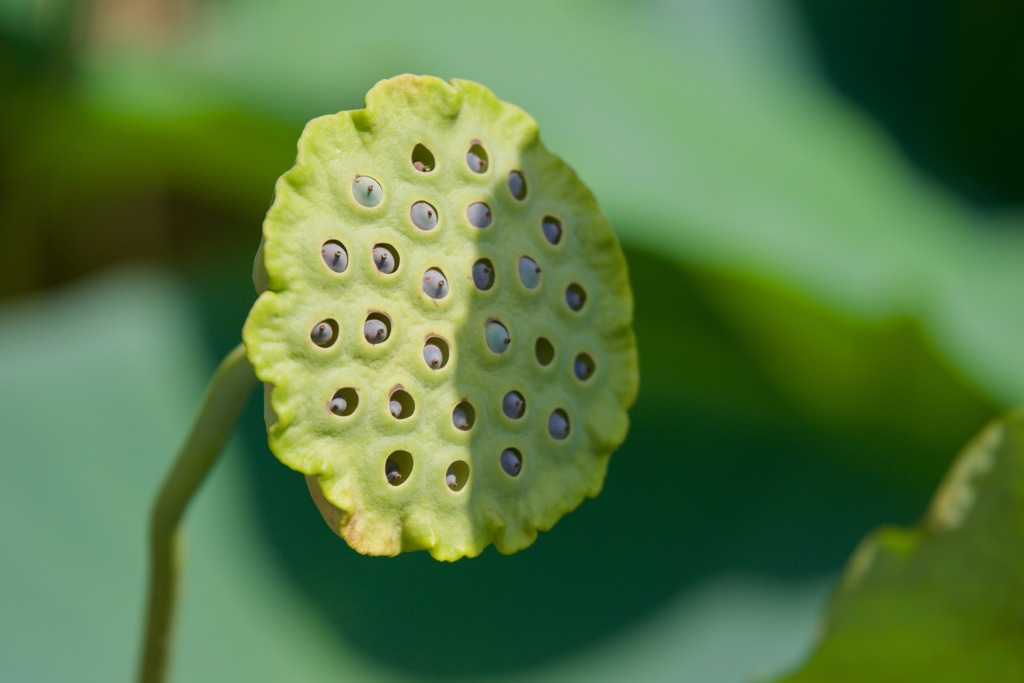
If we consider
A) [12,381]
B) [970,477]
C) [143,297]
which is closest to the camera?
[970,477]

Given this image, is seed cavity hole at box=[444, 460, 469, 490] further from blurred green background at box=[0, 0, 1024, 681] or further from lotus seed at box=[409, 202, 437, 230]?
blurred green background at box=[0, 0, 1024, 681]

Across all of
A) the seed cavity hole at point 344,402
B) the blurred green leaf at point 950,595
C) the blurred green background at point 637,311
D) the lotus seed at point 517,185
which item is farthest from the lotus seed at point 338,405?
the blurred green background at point 637,311

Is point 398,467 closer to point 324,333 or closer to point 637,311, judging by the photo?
point 324,333

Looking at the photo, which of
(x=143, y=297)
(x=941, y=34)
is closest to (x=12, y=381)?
(x=143, y=297)

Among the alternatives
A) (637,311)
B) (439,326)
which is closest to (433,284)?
(439,326)

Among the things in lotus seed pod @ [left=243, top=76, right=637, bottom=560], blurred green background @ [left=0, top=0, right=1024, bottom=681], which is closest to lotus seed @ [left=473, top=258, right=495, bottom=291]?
lotus seed pod @ [left=243, top=76, right=637, bottom=560]

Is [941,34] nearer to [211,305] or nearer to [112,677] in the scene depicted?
[211,305]

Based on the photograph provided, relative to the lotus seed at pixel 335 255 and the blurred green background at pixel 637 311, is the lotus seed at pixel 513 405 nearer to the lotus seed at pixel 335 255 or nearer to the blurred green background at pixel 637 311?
the lotus seed at pixel 335 255
